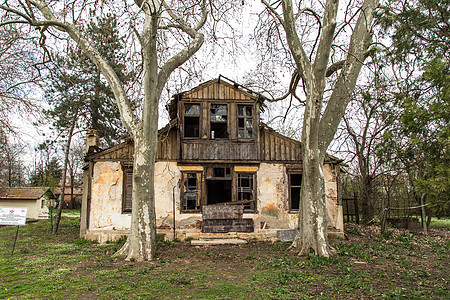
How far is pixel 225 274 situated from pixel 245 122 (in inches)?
340

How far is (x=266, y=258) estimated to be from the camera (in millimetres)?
9906

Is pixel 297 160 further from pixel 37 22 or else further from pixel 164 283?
pixel 37 22

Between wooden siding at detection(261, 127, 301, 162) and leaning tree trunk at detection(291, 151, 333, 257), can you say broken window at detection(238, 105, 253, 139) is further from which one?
leaning tree trunk at detection(291, 151, 333, 257)

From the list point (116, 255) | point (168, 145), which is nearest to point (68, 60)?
point (168, 145)

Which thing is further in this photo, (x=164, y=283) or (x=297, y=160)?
(x=297, y=160)

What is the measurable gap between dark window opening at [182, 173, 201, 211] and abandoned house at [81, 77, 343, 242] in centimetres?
5

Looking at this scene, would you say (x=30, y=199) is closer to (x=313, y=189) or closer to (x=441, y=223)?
(x=313, y=189)

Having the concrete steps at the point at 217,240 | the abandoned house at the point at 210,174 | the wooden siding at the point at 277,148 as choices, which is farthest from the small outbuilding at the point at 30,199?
the wooden siding at the point at 277,148

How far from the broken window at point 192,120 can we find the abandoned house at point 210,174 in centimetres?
5

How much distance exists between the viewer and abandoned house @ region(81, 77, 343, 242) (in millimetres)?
14133

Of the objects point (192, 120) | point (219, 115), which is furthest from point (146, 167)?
point (219, 115)

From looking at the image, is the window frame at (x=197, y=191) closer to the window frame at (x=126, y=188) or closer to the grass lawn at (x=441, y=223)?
the window frame at (x=126, y=188)

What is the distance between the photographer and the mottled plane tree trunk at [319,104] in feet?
32.0

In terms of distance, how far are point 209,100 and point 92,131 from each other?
5889 millimetres
